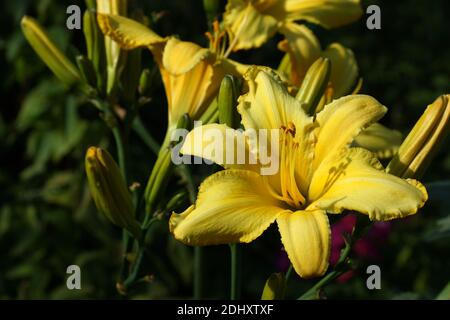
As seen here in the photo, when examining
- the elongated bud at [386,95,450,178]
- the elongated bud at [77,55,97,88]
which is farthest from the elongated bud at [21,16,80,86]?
the elongated bud at [386,95,450,178]

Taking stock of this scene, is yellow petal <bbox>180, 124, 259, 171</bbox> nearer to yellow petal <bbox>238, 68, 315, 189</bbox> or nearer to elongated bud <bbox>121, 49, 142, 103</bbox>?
yellow petal <bbox>238, 68, 315, 189</bbox>

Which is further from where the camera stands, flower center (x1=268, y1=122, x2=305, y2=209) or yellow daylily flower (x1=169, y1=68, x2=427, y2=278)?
flower center (x1=268, y1=122, x2=305, y2=209)

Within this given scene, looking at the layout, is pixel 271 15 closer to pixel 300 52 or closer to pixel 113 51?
pixel 300 52

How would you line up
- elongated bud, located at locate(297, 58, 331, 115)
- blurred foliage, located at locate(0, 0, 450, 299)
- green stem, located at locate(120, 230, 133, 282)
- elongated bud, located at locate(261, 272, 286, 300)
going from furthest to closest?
blurred foliage, located at locate(0, 0, 450, 299) < green stem, located at locate(120, 230, 133, 282) < elongated bud, located at locate(297, 58, 331, 115) < elongated bud, located at locate(261, 272, 286, 300)

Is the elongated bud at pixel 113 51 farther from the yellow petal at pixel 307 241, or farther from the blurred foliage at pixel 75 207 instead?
the blurred foliage at pixel 75 207

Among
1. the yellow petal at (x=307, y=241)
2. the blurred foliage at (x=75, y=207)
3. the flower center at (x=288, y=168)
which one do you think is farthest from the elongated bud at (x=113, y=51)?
the blurred foliage at (x=75, y=207)

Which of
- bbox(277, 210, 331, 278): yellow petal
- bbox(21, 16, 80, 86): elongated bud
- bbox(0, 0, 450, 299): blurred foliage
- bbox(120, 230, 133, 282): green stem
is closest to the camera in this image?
bbox(277, 210, 331, 278): yellow petal
